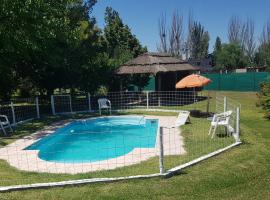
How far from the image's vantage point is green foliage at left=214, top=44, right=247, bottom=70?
6725 cm

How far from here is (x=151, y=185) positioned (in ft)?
26.4

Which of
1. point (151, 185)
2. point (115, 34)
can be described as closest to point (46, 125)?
point (151, 185)

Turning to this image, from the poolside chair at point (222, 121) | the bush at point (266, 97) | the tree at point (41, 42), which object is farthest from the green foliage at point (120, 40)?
the poolside chair at point (222, 121)

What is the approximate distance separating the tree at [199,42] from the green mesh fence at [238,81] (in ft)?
127

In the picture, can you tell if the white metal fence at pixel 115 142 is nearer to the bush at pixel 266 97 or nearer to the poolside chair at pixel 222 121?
the poolside chair at pixel 222 121

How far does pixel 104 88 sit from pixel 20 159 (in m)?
18.8

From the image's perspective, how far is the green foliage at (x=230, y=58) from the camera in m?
67.2

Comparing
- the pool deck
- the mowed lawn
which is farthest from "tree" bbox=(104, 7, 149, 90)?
the mowed lawn

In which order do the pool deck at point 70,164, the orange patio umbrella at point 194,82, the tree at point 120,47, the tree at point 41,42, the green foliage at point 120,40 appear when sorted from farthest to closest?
the green foliage at point 120,40 < the tree at point 120,47 < the orange patio umbrella at point 194,82 < the tree at point 41,42 < the pool deck at point 70,164

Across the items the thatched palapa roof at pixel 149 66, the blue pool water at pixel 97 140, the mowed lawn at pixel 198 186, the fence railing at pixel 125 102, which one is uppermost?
the thatched palapa roof at pixel 149 66

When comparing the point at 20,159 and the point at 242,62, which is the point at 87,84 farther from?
the point at 242,62

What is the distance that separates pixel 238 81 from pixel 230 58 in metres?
→ 33.0

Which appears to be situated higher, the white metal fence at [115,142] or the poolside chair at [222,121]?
the poolside chair at [222,121]

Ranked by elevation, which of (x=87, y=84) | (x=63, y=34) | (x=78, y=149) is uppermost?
(x=63, y=34)
